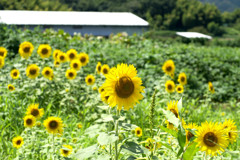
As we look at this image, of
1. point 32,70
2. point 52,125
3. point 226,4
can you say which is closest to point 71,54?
point 32,70

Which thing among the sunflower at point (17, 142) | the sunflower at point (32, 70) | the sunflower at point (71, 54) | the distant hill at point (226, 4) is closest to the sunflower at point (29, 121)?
the sunflower at point (17, 142)

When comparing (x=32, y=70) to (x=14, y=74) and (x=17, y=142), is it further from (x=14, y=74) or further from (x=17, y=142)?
(x=17, y=142)

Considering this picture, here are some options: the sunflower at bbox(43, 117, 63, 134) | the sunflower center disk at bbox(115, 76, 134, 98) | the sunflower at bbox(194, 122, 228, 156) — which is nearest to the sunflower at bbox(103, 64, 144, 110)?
the sunflower center disk at bbox(115, 76, 134, 98)

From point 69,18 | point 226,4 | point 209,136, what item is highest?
point 226,4

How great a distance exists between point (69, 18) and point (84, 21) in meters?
1.71

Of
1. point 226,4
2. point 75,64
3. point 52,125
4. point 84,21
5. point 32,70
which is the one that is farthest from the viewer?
point 226,4

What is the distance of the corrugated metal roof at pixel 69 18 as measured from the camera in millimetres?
22948

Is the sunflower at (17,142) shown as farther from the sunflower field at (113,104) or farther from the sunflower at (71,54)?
the sunflower at (71,54)

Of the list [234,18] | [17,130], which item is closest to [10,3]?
[17,130]

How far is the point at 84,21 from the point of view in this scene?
25.7 meters

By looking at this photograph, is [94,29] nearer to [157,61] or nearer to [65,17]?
[65,17]

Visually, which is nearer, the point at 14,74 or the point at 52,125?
the point at 52,125

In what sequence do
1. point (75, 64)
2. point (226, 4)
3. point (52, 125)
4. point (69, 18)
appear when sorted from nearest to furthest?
point (52, 125) → point (75, 64) → point (69, 18) → point (226, 4)

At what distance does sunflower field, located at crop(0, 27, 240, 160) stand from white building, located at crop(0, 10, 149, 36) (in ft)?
54.0
